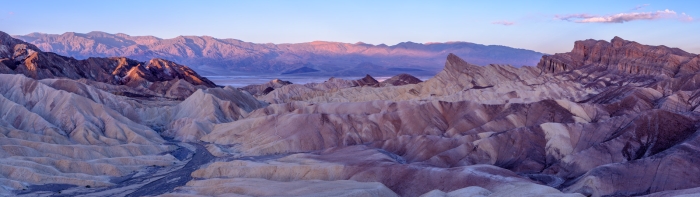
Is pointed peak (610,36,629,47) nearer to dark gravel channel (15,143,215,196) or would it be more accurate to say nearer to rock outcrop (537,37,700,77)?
rock outcrop (537,37,700,77)

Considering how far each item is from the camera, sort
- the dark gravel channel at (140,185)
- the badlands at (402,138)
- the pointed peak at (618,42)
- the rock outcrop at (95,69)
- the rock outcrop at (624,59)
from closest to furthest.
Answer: the badlands at (402,138) → the dark gravel channel at (140,185) → the rock outcrop at (624,59) → the pointed peak at (618,42) → the rock outcrop at (95,69)

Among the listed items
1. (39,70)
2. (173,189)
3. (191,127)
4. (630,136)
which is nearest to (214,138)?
(191,127)

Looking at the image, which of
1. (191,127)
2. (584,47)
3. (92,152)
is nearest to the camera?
(92,152)

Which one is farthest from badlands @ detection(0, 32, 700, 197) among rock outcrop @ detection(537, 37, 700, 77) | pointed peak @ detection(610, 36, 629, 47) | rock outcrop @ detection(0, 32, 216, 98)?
rock outcrop @ detection(0, 32, 216, 98)

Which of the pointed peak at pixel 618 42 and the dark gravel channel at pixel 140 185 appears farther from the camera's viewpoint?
the pointed peak at pixel 618 42

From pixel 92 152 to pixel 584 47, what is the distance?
2726 inches

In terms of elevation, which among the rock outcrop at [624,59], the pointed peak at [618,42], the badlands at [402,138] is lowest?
the badlands at [402,138]

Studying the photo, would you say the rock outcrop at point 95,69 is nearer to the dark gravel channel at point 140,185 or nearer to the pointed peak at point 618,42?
the dark gravel channel at point 140,185

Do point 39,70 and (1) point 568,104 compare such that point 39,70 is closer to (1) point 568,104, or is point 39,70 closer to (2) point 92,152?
(2) point 92,152

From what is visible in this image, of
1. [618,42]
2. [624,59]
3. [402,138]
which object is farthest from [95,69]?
[402,138]

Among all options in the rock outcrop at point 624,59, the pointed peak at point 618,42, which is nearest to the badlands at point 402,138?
the pointed peak at point 618,42

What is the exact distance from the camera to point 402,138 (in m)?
59.0

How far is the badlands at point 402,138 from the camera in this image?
42656mm

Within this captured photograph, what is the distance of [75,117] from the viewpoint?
69.9 metres
